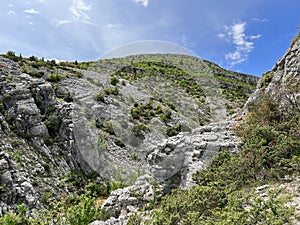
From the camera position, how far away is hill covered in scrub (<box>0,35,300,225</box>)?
19.9 feet

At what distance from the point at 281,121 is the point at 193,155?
3633 mm

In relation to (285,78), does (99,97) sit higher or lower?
higher

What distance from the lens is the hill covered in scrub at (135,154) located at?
6066 millimetres

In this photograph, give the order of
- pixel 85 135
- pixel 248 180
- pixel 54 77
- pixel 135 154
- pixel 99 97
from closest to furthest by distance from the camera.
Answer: pixel 248 180 → pixel 85 135 → pixel 135 154 → pixel 99 97 → pixel 54 77

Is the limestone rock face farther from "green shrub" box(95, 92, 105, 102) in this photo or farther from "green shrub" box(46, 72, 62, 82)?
"green shrub" box(46, 72, 62, 82)

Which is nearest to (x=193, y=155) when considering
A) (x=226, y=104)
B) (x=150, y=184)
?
(x=150, y=184)

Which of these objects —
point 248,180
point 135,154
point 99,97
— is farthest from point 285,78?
point 99,97

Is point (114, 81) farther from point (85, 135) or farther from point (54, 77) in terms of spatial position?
point (85, 135)

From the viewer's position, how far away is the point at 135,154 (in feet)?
51.3

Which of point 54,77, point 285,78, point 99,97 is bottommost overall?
point 285,78

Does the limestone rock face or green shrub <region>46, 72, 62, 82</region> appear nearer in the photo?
the limestone rock face

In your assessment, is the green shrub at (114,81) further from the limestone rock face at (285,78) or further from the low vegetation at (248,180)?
the low vegetation at (248,180)

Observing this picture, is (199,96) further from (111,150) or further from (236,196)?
(236,196)

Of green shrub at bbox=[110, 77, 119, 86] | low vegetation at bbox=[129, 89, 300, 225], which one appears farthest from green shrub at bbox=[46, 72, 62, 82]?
low vegetation at bbox=[129, 89, 300, 225]
